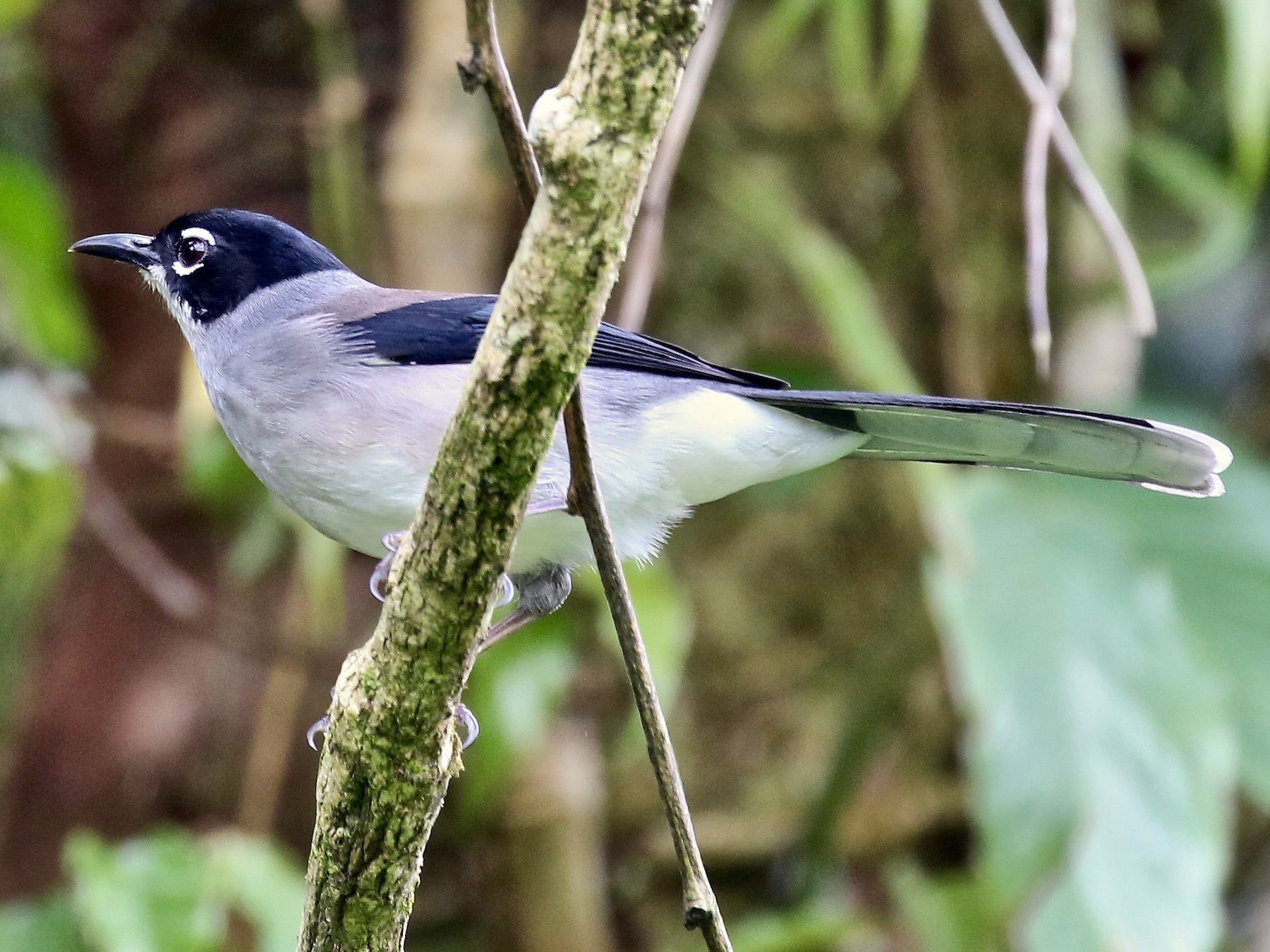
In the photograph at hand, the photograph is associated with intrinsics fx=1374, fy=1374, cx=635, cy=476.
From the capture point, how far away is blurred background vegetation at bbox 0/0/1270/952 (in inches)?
128

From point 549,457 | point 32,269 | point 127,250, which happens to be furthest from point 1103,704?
point 32,269

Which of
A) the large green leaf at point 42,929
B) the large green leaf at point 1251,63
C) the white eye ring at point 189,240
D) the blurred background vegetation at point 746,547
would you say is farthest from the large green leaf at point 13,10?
the large green leaf at point 1251,63

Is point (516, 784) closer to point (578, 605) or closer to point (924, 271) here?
point (578, 605)

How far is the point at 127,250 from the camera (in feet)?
9.68

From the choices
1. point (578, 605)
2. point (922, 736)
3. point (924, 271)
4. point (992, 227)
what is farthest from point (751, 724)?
point (992, 227)

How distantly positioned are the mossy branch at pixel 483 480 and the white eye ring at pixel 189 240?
1.52m

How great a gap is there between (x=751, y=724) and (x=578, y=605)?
1.44 meters

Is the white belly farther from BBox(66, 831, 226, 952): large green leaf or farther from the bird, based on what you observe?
BBox(66, 831, 226, 952): large green leaf

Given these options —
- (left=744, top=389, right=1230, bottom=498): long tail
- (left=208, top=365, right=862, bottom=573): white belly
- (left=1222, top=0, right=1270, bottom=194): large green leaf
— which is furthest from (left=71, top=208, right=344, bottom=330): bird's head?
(left=1222, top=0, right=1270, bottom=194): large green leaf

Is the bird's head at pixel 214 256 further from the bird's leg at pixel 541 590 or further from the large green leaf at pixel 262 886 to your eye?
the large green leaf at pixel 262 886

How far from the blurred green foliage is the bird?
1152 mm

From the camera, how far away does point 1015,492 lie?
377cm

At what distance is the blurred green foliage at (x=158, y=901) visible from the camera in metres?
3.13

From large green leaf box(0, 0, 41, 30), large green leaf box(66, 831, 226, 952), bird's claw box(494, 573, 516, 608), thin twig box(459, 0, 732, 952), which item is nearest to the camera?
thin twig box(459, 0, 732, 952)
